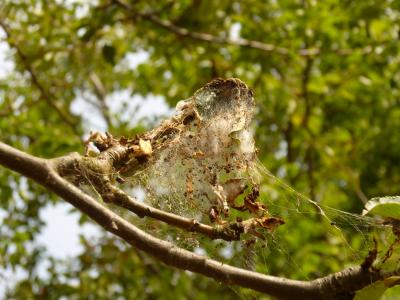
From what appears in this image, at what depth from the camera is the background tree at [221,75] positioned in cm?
450

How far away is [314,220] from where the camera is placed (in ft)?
17.2

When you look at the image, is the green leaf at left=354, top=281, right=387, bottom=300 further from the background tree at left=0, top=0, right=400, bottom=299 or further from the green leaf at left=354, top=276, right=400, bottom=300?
the background tree at left=0, top=0, right=400, bottom=299

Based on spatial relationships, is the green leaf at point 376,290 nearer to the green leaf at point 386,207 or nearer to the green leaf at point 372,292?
the green leaf at point 372,292

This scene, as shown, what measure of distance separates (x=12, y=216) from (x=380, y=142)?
12.2ft

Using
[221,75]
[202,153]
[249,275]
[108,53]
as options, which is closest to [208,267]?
[249,275]

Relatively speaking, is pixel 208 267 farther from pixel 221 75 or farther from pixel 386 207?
pixel 221 75

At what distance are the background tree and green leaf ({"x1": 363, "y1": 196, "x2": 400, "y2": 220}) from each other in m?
2.43

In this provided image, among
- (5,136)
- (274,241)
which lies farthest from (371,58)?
(274,241)

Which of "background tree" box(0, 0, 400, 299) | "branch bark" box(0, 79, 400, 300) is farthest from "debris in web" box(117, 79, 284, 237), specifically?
"background tree" box(0, 0, 400, 299)

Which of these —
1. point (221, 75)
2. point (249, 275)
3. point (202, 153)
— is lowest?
point (221, 75)

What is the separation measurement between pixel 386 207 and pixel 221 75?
3811 mm

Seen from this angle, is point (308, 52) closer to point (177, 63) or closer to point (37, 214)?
point (177, 63)

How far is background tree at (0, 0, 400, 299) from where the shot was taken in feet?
14.8

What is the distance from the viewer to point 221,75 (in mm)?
5273
